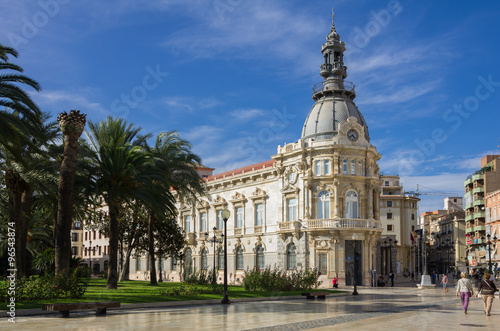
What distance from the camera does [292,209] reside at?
52625 mm

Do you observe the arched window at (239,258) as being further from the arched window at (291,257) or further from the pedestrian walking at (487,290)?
the pedestrian walking at (487,290)

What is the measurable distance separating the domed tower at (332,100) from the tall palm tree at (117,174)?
2203 cm

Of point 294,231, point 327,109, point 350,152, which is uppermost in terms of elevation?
point 327,109

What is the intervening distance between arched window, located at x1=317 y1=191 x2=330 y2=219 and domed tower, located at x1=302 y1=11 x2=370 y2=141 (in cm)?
546

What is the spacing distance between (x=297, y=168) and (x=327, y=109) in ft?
21.3

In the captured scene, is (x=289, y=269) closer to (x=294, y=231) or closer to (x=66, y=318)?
(x=294, y=231)

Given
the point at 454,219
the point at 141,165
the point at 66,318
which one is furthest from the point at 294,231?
the point at 454,219

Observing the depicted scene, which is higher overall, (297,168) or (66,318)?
(297,168)

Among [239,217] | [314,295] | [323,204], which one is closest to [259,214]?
[239,217]

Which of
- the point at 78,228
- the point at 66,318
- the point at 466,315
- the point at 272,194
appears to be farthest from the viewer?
the point at 78,228

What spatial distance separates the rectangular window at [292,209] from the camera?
52.2m

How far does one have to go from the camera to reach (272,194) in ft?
181

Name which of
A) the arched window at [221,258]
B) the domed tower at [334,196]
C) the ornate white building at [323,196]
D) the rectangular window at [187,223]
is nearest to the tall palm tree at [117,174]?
the ornate white building at [323,196]

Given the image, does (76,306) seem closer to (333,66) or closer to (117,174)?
(117,174)
